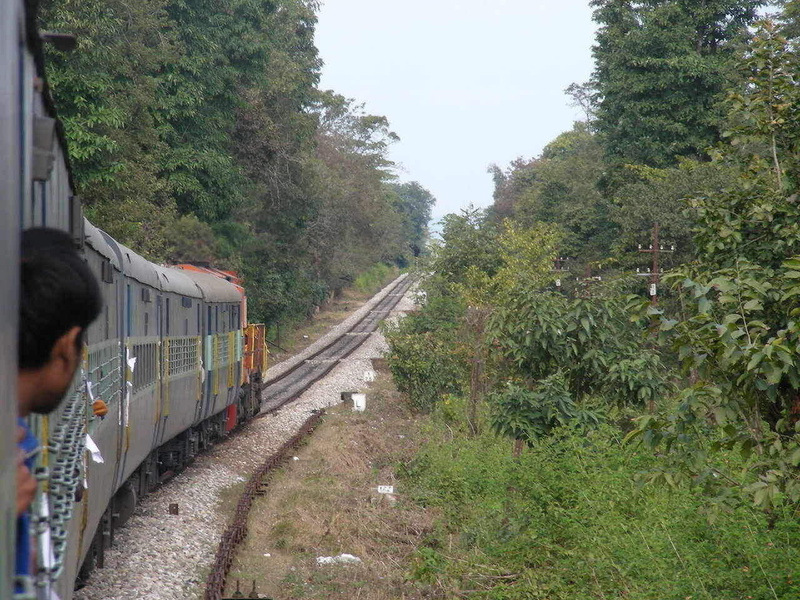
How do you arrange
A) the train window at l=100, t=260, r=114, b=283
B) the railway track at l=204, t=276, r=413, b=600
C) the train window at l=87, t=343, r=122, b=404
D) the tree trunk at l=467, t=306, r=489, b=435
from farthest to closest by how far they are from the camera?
1. the tree trunk at l=467, t=306, r=489, b=435
2. the railway track at l=204, t=276, r=413, b=600
3. the train window at l=100, t=260, r=114, b=283
4. the train window at l=87, t=343, r=122, b=404

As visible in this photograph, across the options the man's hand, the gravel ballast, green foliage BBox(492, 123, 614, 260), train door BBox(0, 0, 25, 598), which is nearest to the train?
train door BBox(0, 0, 25, 598)

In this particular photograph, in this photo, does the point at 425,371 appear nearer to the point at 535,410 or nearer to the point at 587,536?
the point at 535,410

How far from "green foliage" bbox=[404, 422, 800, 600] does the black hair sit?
5191 millimetres

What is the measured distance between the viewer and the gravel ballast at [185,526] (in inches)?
334

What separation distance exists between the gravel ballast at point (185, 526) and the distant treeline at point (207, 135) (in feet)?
19.7

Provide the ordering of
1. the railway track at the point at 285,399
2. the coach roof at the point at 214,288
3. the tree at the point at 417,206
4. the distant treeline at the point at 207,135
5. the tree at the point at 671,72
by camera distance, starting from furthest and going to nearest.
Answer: the tree at the point at 417,206 → the tree at the point at 671,72 → the distant treeline at the point at 207,135 → the coach roof at the point at 214,288 → the railway track at the point at 285,399

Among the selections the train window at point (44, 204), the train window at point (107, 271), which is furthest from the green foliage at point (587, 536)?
the train window at point (44, 204)

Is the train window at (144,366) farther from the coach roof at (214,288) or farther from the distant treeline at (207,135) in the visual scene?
the distant treeline at (207,135)

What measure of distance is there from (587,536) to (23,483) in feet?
23.7

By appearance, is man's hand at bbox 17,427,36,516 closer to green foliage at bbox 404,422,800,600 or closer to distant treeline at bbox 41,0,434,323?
green foliage at bbox 404,422,800,600

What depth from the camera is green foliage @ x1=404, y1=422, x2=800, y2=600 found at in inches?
269

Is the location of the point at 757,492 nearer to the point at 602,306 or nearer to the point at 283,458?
the point at 602,306

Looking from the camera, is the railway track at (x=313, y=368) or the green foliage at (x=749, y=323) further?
the railway track at (x=313, y=368)

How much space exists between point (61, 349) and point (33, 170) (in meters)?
0.79
